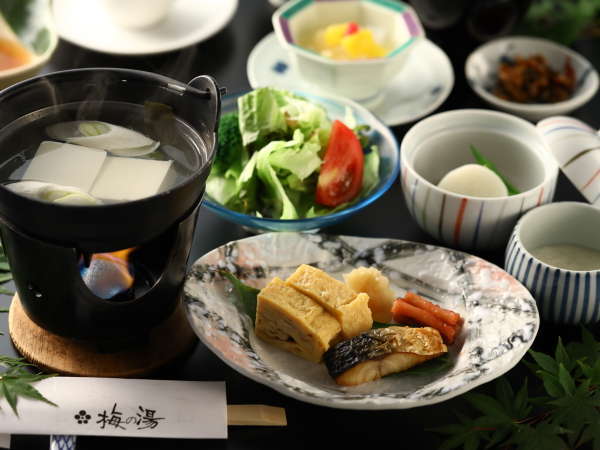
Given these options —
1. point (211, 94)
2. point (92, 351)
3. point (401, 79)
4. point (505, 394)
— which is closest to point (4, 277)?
point (92, 351)

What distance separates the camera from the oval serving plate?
1.21m

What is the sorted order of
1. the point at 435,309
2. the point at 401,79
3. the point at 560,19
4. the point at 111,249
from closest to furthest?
the point at 111,249 → the point at 435,309 → the point at 401,79 → the point at 560,19

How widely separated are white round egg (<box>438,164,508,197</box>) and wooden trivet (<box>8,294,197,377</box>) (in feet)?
2.02

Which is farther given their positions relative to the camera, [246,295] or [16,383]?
[246,295]

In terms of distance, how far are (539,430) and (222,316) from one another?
1.76 feet

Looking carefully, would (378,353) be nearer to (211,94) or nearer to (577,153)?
(211,94)

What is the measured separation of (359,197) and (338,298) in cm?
39

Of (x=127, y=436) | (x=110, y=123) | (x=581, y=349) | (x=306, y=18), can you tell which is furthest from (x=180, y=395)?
(x=306, y=18)

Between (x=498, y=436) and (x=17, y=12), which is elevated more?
(x=17, y=12)

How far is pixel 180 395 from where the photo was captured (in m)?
1.20

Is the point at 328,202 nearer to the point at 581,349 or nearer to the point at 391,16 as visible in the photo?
the point at 581,349

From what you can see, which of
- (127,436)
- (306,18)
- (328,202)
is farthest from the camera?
(306,18)

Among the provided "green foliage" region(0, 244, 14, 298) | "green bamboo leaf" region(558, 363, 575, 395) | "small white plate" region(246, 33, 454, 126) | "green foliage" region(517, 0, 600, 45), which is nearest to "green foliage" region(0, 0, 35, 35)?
"small white plate" region(246, 33, 454, 126)

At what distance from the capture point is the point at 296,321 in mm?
1258
